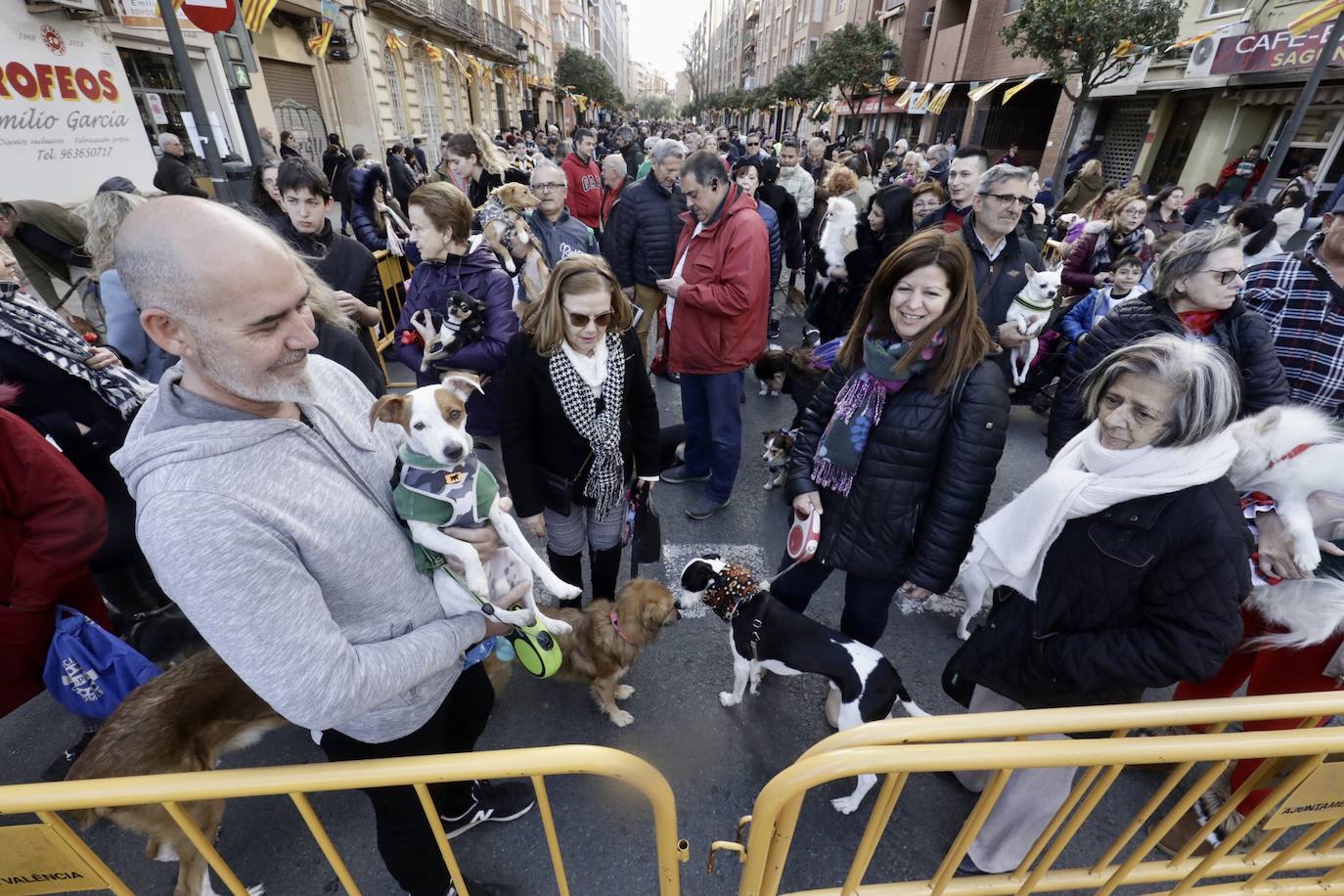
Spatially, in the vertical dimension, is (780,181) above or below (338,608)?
above

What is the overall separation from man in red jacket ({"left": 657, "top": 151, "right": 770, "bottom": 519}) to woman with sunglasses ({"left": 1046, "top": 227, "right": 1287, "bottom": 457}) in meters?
1.96

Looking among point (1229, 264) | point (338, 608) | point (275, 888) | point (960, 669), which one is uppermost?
point (1229, 264)

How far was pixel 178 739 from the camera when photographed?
1.94m

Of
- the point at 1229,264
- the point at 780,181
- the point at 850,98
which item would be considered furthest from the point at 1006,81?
the point at 1229,264

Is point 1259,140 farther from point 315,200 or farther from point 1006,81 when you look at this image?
point 315,200

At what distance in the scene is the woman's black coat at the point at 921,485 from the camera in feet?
7.11

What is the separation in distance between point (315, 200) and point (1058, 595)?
4.49 meters

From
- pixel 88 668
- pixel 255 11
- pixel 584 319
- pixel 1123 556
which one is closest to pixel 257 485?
pixel 584 319

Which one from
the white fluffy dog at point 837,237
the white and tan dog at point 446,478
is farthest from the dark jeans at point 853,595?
the white fluffy dog at point 837,237

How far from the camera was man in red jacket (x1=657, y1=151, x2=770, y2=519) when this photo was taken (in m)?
3.68

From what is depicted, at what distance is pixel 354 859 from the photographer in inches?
91.7

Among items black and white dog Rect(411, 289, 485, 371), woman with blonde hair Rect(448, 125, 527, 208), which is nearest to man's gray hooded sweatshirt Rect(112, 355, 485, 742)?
black and white dog Rect(411, 289, 485, 371)

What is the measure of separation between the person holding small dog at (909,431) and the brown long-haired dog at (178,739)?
241 cm

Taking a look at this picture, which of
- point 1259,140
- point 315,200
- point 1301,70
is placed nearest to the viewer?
point 315,200
